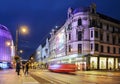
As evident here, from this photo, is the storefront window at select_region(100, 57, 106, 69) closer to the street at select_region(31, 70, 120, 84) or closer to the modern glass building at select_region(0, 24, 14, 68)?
the street at select_region(31, 70, 120, 84)

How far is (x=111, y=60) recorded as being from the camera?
83.2 meters

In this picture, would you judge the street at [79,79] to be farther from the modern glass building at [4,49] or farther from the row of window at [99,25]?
the modern glass building at [4,49]

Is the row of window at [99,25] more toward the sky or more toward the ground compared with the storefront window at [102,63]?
more toward the sky

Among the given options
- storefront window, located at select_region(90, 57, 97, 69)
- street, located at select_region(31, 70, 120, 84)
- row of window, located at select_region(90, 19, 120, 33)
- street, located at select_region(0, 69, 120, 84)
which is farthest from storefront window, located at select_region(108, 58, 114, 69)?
street, located at select_region(0, 69, 120, 84)

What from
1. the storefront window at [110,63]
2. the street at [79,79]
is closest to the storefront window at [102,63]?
the storefront window at [110,63]

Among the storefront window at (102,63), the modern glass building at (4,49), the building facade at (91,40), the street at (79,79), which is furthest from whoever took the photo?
the modern glass building at (4,49)

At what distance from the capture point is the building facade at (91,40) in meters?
75.9

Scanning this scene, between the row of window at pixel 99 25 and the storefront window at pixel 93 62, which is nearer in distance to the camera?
the storefront window at pixel 93 62

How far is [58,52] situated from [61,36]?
10086 mm

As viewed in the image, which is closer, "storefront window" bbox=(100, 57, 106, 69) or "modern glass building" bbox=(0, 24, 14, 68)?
"storefront window" bbox=(100, 57, 106, 69)

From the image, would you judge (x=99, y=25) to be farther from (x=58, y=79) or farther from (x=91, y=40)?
(x=58, y=79)

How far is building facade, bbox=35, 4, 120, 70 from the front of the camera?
75.9 meters

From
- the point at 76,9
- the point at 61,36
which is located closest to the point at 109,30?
the point at 76,9

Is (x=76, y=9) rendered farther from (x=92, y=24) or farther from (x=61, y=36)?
(x=61, y=36)
